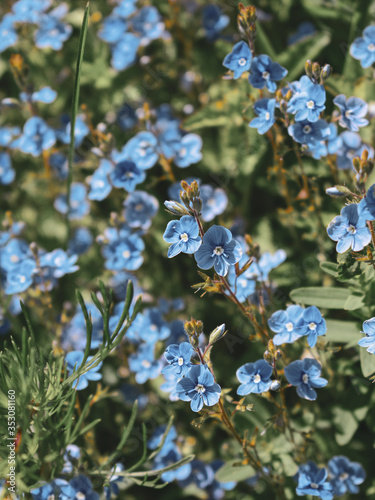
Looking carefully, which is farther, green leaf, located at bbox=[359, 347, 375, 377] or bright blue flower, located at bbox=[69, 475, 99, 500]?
bright blue flower, located at bbox=[69, 475, 99, 500]

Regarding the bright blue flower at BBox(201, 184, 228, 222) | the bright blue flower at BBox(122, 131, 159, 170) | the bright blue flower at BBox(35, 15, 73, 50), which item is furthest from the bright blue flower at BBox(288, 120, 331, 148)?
the bright blue flower at BBox(35, 15, 73, 50)

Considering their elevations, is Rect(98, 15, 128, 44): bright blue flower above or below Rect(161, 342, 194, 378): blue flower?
above

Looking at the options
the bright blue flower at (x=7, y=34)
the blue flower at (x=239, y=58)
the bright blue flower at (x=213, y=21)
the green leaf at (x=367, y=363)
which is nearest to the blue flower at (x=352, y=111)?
the blue flower at (x=239, y=58)

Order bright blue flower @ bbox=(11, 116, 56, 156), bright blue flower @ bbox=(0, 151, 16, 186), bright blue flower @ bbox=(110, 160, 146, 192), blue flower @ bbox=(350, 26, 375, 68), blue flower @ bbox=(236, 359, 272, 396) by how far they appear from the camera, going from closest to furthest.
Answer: blue flower @ bbox=(236, 359, 272, 396) → blue flower @ bbox=(350, 26, 375, 68) → bright blue flower @ bbox=(110, 160, 146, 192) → bright blue flower @ bbox=(11, 116, 56, 156) → bright blue flower @ bbox=(0, 151, 16, 186)

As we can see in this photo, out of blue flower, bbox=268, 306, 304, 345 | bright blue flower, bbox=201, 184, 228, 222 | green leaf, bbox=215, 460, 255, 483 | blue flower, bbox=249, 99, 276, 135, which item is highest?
blue flower, bbox=249, 99, 276, 135

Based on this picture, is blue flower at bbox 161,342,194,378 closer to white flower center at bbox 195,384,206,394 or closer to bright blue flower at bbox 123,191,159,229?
white flower center at bbox 195,384,206,394
